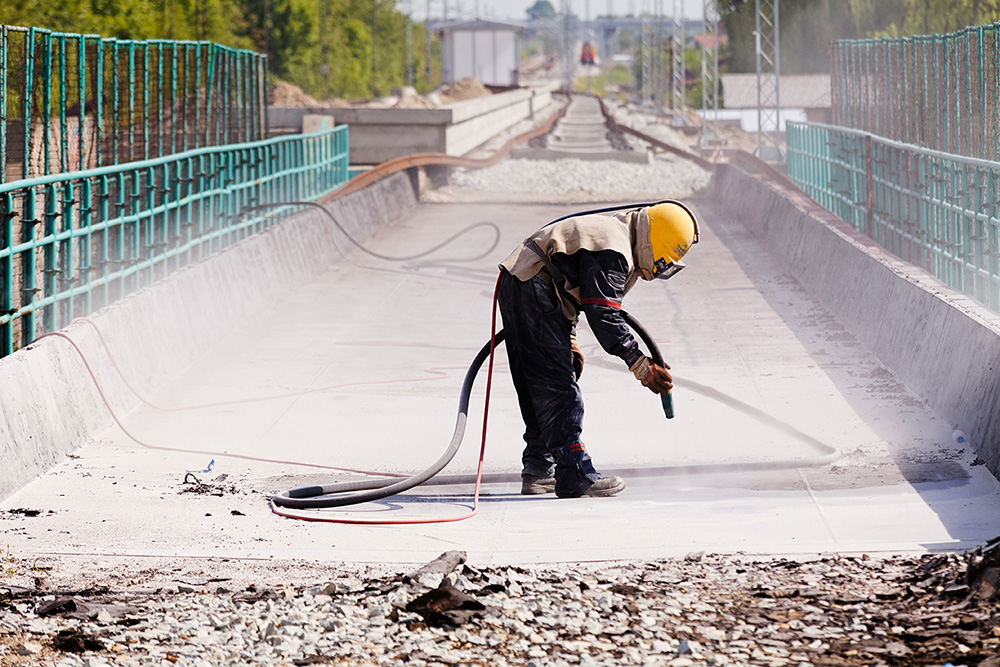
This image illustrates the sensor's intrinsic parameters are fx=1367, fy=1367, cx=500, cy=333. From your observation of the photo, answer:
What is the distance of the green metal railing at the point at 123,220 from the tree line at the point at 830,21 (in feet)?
→ 45.8

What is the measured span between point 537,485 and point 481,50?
138247 mm

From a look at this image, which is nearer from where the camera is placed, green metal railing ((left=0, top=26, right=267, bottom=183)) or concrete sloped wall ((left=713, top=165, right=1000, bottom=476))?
concrete sloped wall ((left=713, top=165, right=1000, bottom=476))

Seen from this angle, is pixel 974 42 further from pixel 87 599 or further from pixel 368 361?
pixel 87 599

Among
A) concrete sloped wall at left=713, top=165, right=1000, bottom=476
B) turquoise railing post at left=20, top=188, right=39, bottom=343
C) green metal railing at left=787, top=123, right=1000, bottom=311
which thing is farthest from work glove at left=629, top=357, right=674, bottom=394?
turquoise railing post at left=20, top=188, right=39, bottom=343

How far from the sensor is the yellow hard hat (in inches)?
286

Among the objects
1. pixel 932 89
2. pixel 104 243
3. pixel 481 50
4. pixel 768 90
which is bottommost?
pixel 104 243

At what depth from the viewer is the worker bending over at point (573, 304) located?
7121mm

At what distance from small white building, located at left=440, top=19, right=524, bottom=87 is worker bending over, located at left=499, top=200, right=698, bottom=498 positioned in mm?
A: 136015

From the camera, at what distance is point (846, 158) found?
18359mm

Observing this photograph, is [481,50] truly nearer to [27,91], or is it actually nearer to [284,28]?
[284,28]

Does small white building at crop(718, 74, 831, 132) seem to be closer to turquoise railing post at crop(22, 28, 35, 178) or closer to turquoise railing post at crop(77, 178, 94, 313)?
turquoise railing post at crop(77, 178, 94, 313)

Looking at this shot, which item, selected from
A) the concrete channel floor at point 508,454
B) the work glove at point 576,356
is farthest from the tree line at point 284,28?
the work glove at point 576,356

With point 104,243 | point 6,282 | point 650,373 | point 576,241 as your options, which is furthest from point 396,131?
point 650,373

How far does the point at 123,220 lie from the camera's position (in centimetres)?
1223
